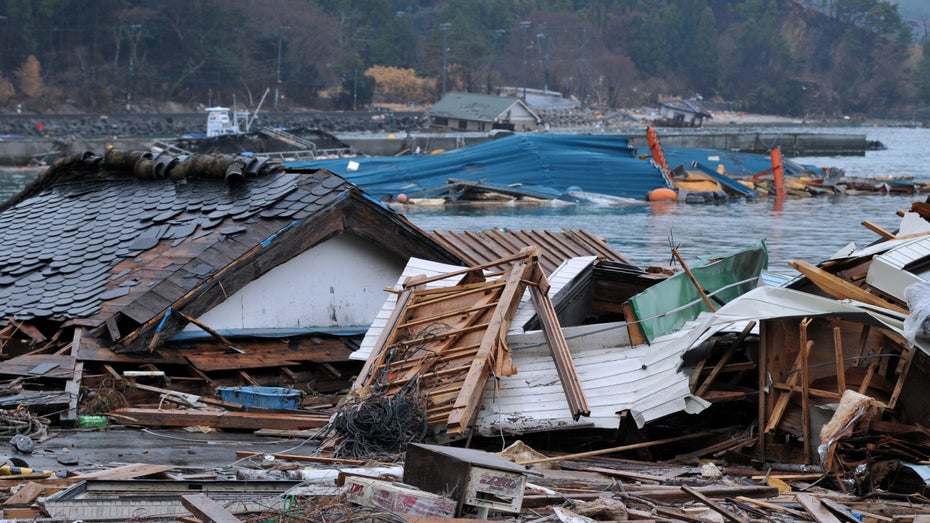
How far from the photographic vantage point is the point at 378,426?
9148mm

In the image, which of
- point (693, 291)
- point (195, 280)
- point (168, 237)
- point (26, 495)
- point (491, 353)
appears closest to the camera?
point (26, 495)

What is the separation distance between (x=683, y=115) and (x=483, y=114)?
41218 millimetres

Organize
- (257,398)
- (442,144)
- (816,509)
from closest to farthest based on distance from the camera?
(816,509), (257,398), (442,144)

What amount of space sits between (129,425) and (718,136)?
81.8m

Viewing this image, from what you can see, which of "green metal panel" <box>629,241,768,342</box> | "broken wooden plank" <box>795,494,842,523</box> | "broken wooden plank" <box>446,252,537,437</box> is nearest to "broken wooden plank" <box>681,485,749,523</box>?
"broken wooden plank" <box>795,494,842,523</box>

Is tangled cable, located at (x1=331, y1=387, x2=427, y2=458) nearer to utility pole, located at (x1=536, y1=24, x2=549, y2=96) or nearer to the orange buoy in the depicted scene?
the orange buoy

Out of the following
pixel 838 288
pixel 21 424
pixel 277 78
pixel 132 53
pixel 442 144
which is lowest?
pixel 442 144

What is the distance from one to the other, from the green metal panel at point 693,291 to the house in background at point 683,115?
11789cm

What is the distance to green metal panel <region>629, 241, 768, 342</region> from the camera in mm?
11078

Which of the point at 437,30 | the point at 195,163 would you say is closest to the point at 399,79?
the point at 437,30

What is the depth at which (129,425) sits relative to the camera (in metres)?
9.73

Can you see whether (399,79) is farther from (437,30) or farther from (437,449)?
(437,449)

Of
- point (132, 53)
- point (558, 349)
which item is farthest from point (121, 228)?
point (132, 53)

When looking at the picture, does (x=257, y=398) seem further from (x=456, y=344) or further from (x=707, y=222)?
(x=707, y=222)
